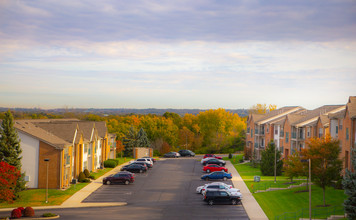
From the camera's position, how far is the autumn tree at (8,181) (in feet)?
141

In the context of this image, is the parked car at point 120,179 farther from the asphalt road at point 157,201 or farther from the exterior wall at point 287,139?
the exterior wall at point 287,139

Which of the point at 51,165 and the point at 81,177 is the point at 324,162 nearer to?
the point at 51,165

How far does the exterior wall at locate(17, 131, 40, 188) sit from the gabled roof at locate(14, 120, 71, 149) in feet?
2.11

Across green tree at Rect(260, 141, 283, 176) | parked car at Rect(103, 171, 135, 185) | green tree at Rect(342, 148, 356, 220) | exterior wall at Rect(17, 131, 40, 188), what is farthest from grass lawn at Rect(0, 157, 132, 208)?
green tree at Rect(260, 141, 283, 176)

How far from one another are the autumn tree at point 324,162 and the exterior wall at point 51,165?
2977 cm

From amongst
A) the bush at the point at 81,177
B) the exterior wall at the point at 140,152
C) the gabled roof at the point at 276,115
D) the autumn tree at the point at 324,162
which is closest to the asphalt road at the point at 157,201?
the bush at the point at 81,177

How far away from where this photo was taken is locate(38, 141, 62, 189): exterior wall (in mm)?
51000

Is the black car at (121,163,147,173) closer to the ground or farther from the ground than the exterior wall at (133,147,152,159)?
closer to the ground

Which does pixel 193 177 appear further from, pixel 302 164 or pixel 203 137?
pixel 203 137

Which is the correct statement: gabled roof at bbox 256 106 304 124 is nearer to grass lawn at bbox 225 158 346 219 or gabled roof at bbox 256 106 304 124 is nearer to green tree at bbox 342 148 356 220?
grass lawn at bbox 225 158 346 219

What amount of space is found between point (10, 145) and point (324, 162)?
1399 inches

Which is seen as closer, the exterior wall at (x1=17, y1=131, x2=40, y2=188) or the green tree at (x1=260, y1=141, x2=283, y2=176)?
the exterior wall at (x1=17, y1=131, x2=40, y2=188)

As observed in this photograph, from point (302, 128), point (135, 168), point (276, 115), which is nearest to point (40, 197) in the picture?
point (135, 168)

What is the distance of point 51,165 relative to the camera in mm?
51281
